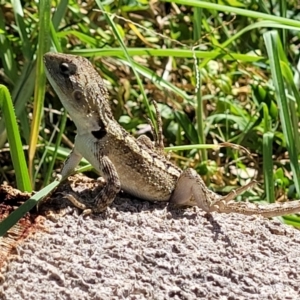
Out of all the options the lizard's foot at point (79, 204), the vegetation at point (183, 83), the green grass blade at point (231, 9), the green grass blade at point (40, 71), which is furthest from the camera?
the vegetation at point (183, 83)

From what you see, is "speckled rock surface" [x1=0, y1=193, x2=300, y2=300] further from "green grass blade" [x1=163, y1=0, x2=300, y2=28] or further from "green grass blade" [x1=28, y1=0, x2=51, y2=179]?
"green grass blade" [x1=163, y1=0, x2=300, y2=28]

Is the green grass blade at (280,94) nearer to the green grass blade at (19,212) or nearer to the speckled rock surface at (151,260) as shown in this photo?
the speckled rock surface at (151,260)

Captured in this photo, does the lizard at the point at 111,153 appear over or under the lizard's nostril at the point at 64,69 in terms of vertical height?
under

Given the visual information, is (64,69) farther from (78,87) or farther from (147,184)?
(147,184)

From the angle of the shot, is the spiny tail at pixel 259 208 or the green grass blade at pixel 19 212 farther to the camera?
the spiny tail at pixel 259 208

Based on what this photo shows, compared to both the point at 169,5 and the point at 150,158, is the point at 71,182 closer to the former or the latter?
the point at 150,158

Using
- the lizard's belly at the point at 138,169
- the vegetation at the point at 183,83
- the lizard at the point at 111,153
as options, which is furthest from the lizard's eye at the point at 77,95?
the vegetation at the point at 183,83

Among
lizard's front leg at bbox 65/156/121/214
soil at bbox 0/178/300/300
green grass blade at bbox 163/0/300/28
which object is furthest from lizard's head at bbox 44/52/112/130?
green grass blade at bbox 163/0/300/28
